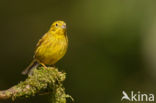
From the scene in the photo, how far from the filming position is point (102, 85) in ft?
30.5

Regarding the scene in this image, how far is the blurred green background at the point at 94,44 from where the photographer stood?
7621 mm

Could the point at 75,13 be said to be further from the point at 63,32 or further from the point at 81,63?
the point at 63,32

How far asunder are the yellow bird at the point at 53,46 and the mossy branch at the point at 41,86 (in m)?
0.84

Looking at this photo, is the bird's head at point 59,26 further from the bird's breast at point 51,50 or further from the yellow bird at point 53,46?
the bird's breast at point 51,50

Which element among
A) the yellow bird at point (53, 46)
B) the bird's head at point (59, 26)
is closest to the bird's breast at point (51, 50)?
the yellow bird at point (53, 46)

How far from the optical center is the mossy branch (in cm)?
545

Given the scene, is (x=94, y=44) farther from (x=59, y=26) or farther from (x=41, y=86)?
(x=41, y=86)

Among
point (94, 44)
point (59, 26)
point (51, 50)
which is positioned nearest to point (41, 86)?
point (51, 50)

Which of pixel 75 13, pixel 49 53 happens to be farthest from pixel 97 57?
pixel 49 53

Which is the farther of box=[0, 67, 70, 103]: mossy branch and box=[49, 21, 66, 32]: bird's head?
box=[49, 21, 66, 32]: bird's head

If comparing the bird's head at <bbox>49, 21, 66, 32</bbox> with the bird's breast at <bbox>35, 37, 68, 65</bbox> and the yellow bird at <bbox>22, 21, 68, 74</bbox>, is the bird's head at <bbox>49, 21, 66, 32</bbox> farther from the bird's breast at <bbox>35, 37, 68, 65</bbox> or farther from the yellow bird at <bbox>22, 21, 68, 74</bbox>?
the bird's breast at <bbox>35, 37, 68, 65</bbox>

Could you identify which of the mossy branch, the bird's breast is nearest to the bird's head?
the bird's breast

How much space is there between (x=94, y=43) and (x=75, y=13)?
746 millimetres

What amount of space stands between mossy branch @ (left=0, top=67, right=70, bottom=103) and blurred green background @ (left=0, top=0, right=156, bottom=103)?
1978 millimetres
